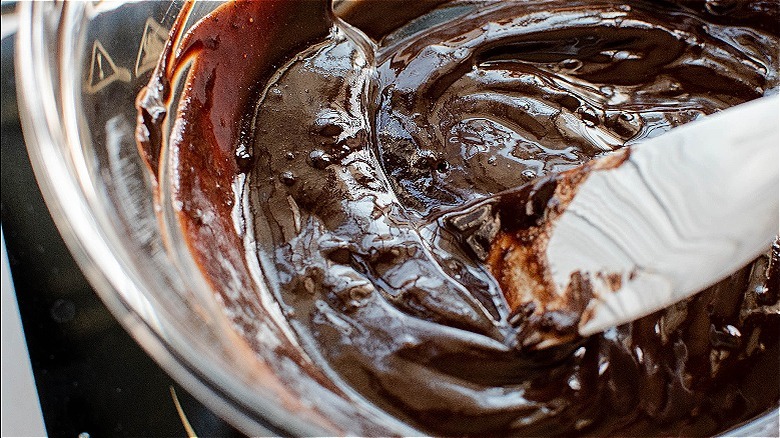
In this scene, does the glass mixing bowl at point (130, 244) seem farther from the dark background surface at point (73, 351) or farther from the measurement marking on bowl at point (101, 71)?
the dark background surface at point (73, 351)

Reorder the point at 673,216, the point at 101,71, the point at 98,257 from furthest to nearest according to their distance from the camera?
1. the point at 101,71
2. the point at 673,216
3. the point at 98,257

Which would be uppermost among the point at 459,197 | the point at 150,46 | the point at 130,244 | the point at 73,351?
the point at 150,46

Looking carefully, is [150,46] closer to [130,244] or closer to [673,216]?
[130,244]

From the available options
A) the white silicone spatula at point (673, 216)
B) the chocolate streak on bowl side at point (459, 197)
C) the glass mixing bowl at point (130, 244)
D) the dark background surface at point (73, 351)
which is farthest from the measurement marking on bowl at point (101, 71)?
the white silicone spatula at point (673, 216)

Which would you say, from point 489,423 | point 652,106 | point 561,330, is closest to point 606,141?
point 652,106

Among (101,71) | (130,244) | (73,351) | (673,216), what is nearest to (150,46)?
(101,71)

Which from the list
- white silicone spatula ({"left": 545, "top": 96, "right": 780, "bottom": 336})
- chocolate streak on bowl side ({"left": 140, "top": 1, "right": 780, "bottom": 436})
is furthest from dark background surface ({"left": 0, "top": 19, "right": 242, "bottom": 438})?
white silicone spatula ({"left": 545, "top": 96, "right": 780, "bottom": 336})
